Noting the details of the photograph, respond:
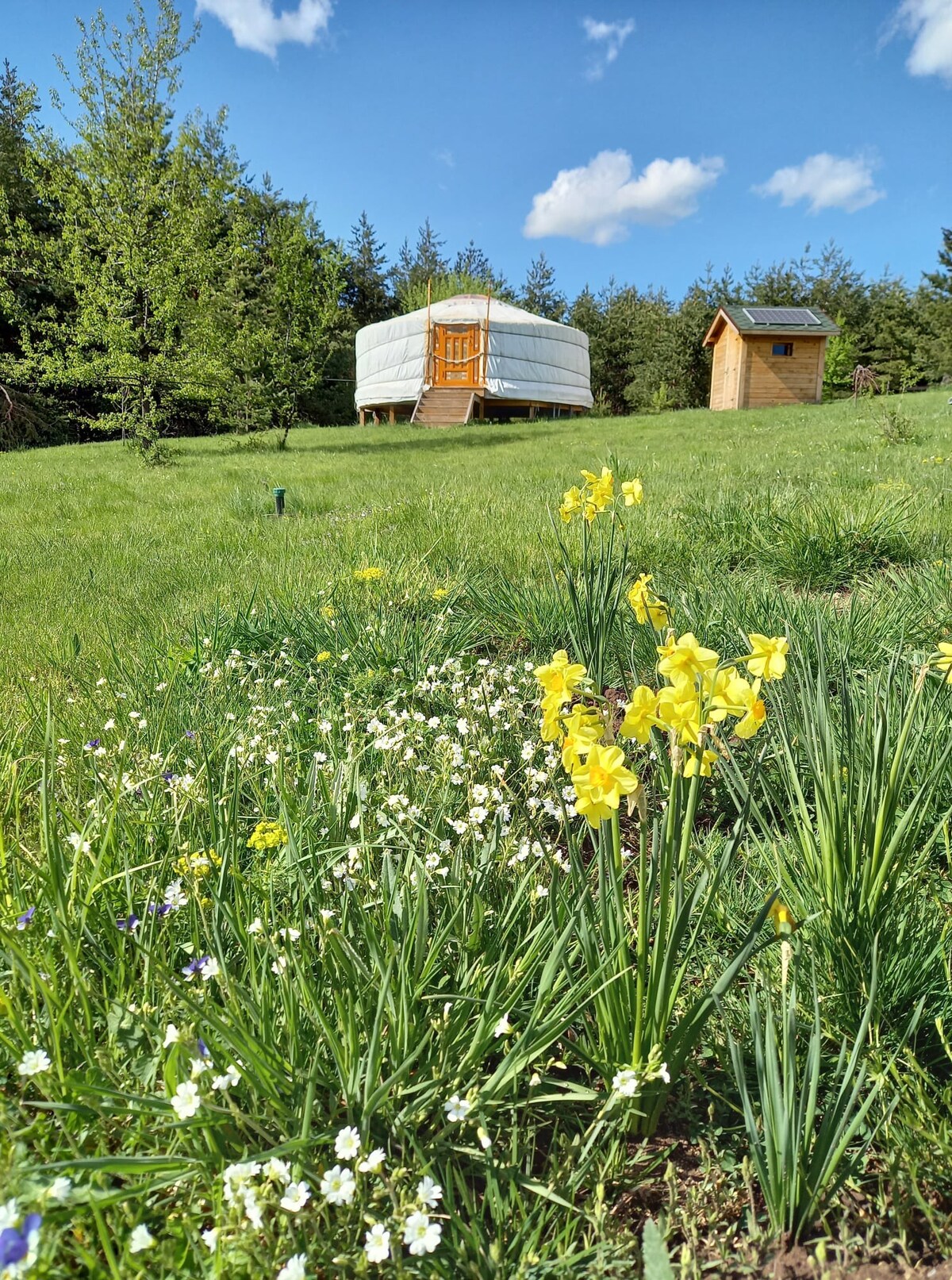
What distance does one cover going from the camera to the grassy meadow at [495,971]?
76 cm

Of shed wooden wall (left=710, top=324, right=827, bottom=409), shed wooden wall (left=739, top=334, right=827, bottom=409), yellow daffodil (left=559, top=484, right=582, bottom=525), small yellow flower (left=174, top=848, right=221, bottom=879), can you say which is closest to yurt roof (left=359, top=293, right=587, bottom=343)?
shed wooden wall (left=710, top=324, right=827, bottom=409)

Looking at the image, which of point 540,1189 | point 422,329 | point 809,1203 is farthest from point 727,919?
point 422,329

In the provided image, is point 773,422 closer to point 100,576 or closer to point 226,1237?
point 100,576

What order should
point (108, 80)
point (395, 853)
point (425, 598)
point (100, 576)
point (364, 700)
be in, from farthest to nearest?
point (108, 80) → point (100, 576) → point (425, 598) → point (364, 700) → point (395, 853)

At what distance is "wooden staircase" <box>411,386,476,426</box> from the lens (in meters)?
18.1

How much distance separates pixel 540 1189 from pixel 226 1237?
314 mm

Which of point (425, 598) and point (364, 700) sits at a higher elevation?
point (425, 598)

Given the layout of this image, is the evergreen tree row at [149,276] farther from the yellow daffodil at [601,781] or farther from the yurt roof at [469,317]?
the yellow daffodil at [601,781]

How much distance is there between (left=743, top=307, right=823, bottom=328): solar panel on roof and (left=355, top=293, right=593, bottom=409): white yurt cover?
4.83 m

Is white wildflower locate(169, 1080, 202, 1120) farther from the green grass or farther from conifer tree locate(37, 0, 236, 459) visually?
conifer tree locate(37, 0, 236, 459)

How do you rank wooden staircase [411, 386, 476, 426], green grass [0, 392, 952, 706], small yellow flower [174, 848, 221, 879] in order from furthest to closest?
1. wooden staircase [411, 386, 476, 426]
2. green grass [0, 392, 952, 706]
3. small yellow flower [174, 848, 221, 879]

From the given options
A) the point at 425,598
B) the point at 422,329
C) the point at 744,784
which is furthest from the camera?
the point at 422,329

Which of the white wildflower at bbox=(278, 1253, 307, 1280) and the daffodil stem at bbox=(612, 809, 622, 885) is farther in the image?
the daffodil stem at bbox=(612, 809, 622, 885)

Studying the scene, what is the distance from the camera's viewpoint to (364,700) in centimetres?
200
